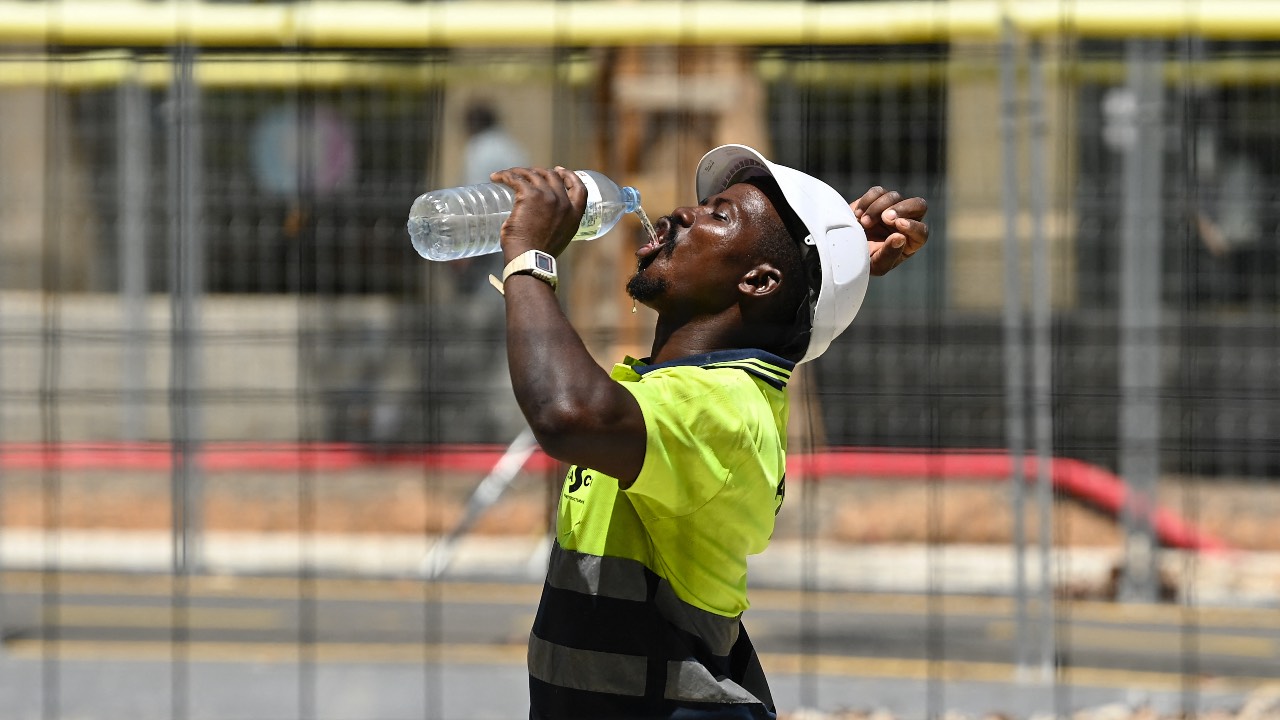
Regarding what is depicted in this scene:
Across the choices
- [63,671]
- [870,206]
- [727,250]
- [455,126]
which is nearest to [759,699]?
[727,250]

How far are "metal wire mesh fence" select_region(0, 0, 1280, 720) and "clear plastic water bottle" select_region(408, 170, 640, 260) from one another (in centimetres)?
306

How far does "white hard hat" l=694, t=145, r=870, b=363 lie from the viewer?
2207mm

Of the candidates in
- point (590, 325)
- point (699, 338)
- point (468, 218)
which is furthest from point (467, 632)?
point (699, 338)

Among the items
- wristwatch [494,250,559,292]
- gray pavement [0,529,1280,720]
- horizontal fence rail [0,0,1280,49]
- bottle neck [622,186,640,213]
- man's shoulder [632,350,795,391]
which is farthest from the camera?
horizontal fence rail [0,0,1280,49]

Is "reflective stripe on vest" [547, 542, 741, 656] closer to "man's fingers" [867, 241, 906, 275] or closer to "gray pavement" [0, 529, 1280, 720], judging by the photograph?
"man's fingers" [867, 241, 906, 275]

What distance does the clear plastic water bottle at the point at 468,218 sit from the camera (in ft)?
8.07

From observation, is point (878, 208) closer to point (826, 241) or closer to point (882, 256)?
point (882, 256)

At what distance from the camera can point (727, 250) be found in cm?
218

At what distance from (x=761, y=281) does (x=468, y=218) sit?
639 mm

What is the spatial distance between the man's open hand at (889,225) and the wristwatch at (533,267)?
73 centimetres

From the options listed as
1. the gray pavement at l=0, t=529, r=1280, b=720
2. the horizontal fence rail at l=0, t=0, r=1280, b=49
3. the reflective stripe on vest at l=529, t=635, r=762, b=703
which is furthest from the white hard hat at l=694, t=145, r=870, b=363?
the horizontal fence rail at l=0, t=0, r=1280, b=49

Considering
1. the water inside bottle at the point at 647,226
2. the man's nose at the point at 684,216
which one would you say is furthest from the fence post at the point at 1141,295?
the man's nose at the point at 684,216

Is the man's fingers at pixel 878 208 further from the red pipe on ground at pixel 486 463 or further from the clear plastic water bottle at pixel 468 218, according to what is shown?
the red pipe on ground at pixel 486 463

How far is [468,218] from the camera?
8.62 feet
